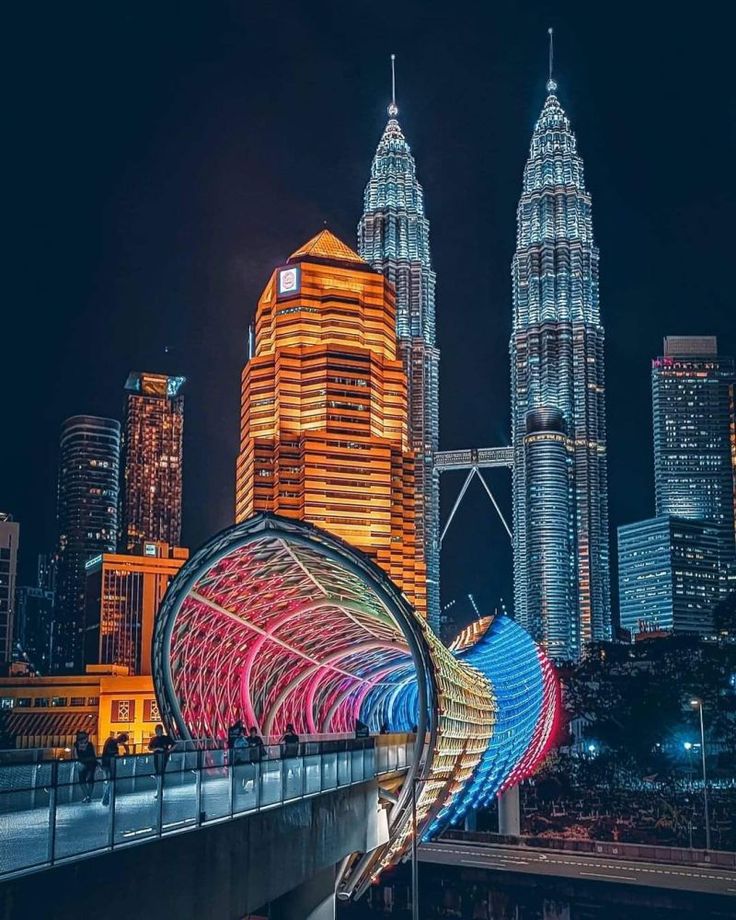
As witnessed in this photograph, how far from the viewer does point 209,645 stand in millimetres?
37312

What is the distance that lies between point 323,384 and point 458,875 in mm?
114364

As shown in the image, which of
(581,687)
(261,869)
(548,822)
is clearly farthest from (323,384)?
(261,869)

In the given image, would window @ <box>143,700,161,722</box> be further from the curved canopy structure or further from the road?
the road

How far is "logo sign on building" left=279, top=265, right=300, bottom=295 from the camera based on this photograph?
160750mm

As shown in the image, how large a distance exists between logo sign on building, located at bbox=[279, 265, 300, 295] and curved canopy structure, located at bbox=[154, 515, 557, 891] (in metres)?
107

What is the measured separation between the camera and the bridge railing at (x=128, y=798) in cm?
1078

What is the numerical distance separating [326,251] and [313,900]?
15419 cm

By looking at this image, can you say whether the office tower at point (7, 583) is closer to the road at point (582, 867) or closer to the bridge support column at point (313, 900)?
the road at point (582, 867)

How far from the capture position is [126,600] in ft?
557

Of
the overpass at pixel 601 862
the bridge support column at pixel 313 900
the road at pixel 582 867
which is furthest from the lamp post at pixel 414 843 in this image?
the road at pixel 582 867

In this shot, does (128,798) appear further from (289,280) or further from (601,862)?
(289,280)

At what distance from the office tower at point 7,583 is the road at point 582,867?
10264 centimetres

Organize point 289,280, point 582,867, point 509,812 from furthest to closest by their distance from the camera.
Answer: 1. point 289,280
2. point 509,812
3. point 582,867

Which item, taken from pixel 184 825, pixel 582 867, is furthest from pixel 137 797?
pixel 582 867
